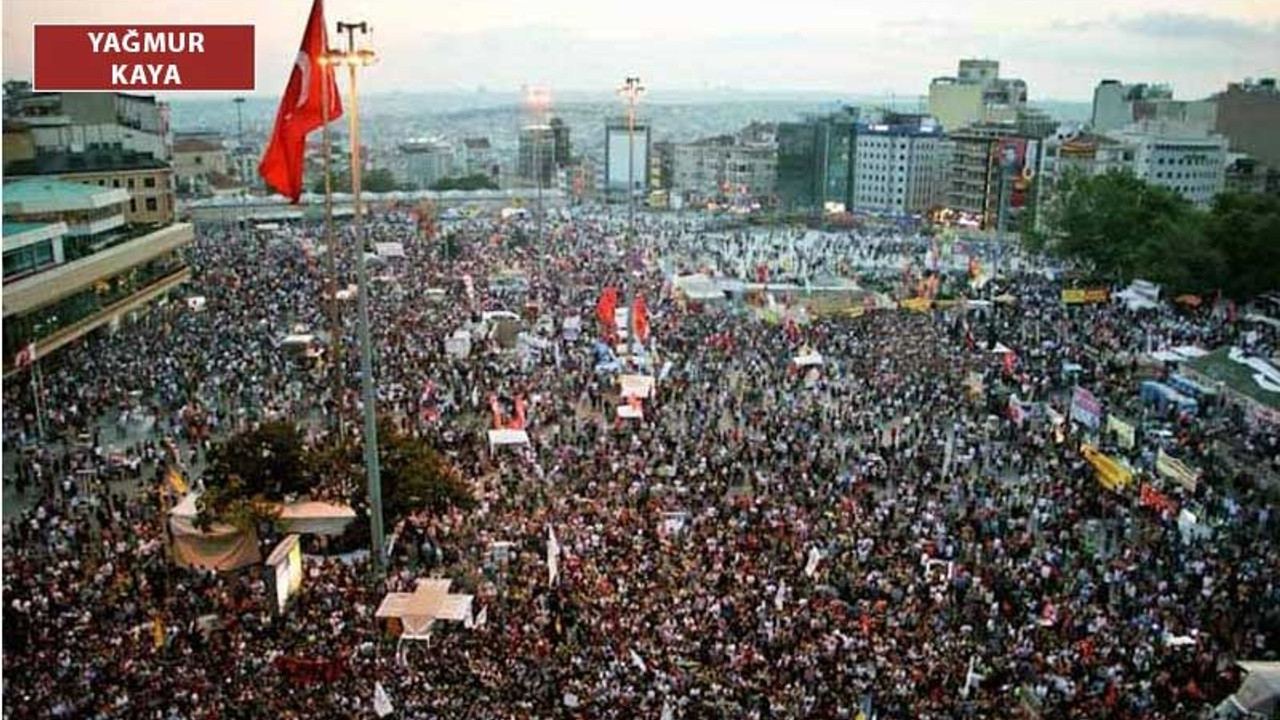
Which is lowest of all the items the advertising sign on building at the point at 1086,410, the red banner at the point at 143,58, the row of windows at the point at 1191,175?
the advertising sign on building at the point at 1086,410

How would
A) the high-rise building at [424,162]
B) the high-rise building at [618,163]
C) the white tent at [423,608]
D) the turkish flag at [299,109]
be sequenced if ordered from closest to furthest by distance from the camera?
the turkish flag at [299,109], the white tent at [423,608], the high-rise building at [618,163], the high-rise building at [424,162]

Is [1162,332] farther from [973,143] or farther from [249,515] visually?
[973,143]

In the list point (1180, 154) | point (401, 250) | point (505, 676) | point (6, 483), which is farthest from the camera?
point (1180, 154)

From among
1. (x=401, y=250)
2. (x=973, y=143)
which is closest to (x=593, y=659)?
(x=401, y=250)

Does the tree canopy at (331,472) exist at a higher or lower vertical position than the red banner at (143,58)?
lower

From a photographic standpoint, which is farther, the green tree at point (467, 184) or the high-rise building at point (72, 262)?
the green tree at point (467, 184)

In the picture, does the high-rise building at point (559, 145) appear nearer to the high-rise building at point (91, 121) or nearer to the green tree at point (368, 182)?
the green tree at point (368, 182)

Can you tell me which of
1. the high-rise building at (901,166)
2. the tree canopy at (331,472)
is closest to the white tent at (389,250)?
the tree canopy at (331,472)
